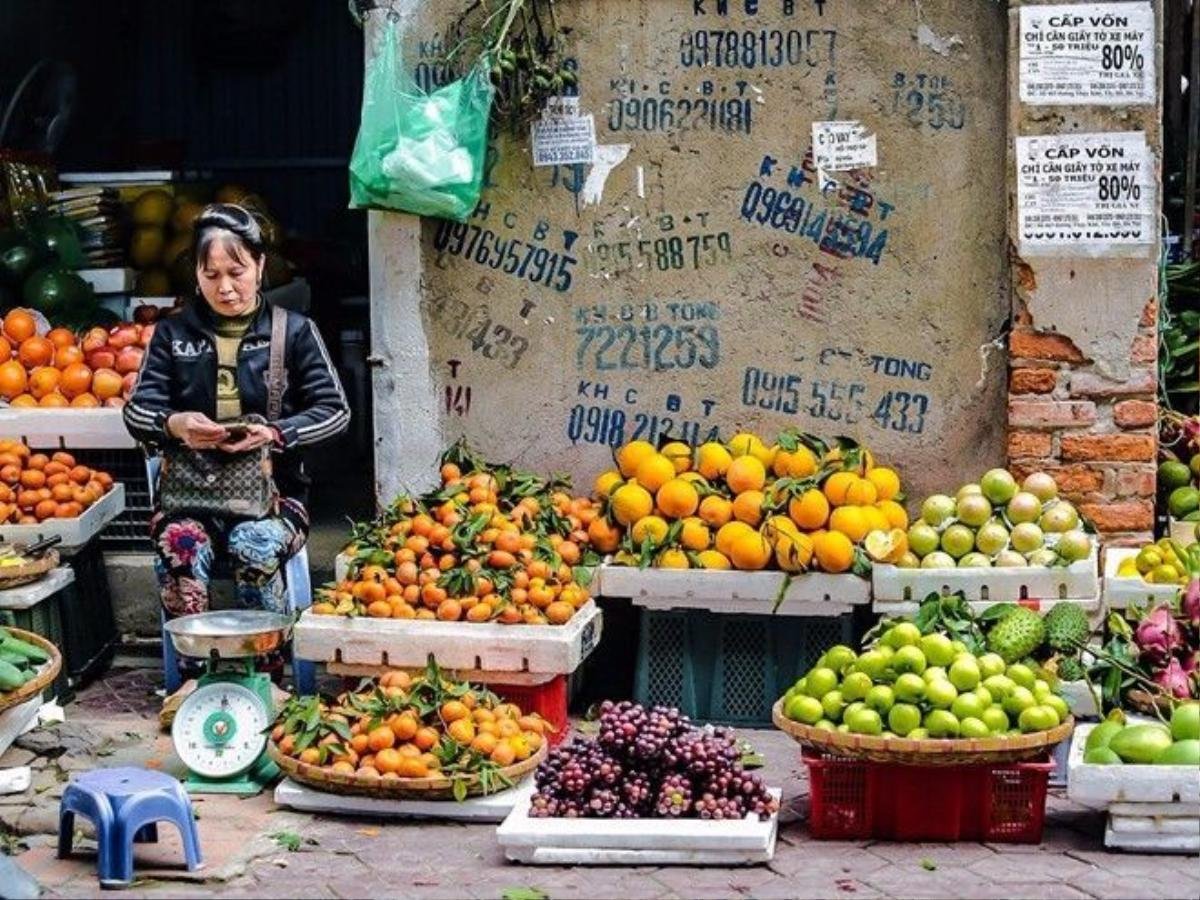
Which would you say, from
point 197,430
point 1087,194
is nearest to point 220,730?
point 197,430

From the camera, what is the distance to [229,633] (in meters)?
7.39

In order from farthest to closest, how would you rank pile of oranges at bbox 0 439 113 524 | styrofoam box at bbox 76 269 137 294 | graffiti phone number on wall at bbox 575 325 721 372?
styrofoam box at bbox 76 269 137 294, pile of oranges at bbox 0 439 113 524, graffiti phone number on wall at bbox 575 325 721 372

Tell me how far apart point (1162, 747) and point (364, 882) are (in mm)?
2477

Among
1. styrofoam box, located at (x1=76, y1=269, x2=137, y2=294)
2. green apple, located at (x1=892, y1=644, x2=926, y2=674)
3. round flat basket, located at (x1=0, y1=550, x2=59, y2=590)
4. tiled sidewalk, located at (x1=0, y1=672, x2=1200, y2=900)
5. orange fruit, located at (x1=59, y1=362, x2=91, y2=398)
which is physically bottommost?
tiled sidewalk, located at (x1=0, y1=672, x2=1200, y2=900)

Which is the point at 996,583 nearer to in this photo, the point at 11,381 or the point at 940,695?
the point at 940,695

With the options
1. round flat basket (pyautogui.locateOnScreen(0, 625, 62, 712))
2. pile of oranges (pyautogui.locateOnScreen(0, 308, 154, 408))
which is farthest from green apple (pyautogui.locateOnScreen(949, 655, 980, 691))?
pile of oranges (pyautogui.locateOnScreen(0, 308, 154, 408))

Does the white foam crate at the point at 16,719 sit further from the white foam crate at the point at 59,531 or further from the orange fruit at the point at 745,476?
the orange fruit at the point at 745,476

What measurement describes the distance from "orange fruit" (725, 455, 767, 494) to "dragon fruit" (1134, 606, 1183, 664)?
1.59 meters

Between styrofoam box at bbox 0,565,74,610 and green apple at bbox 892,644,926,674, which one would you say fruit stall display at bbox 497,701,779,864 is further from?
styrofoam box at bbox 0,565,74,610

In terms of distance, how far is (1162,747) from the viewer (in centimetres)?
670

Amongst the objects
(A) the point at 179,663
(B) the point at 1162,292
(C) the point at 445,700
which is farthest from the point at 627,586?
(B) the point at 1162,292

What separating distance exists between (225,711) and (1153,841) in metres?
3.08

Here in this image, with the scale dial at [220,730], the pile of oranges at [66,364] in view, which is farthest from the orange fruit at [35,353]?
the scale dial at [220,730]

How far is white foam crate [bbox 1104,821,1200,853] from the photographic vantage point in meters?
6.68
